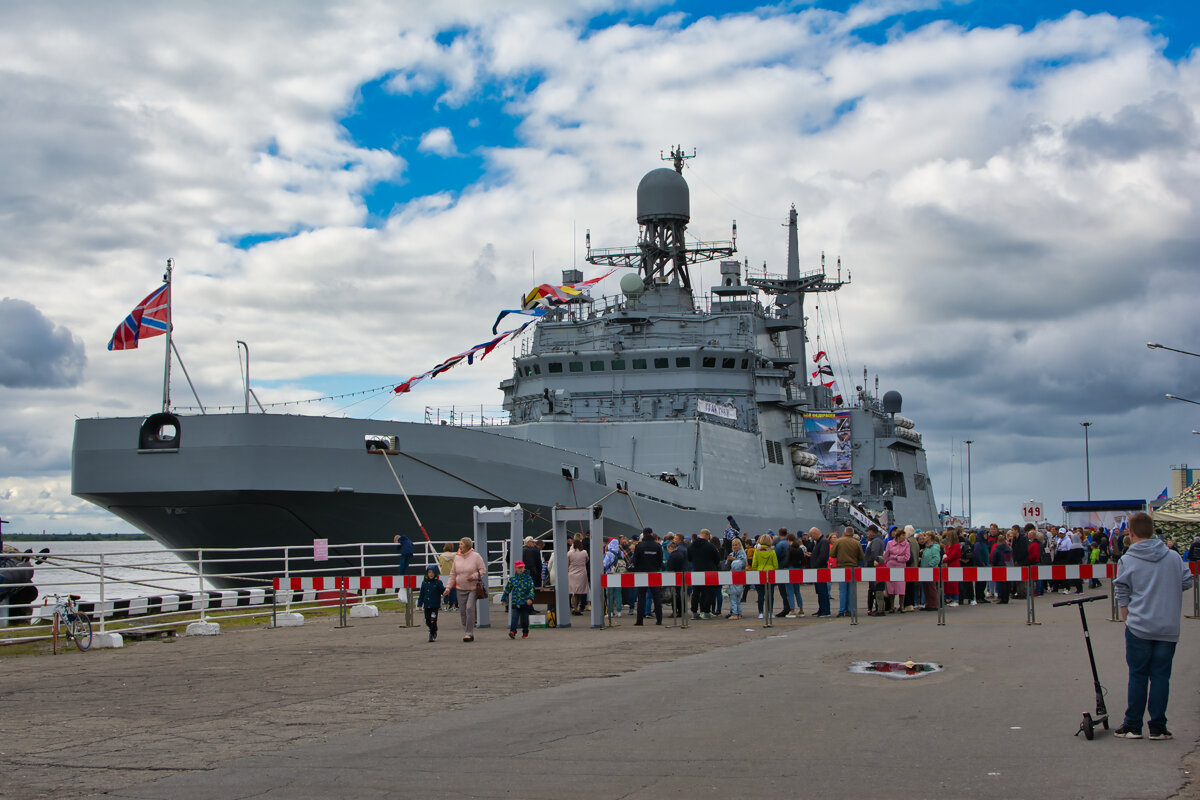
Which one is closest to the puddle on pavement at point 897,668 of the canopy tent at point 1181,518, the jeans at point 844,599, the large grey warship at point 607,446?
the jeans at point 844,599

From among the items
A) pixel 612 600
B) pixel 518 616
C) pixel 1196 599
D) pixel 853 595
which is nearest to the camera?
pixel 518 616

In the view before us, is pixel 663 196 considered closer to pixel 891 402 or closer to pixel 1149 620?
pixel 891 402

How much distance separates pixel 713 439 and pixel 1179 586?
23236mm

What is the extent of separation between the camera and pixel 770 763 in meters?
5.66

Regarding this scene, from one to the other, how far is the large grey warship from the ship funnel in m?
0.17

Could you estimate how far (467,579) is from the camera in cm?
1291

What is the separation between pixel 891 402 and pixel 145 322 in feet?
114

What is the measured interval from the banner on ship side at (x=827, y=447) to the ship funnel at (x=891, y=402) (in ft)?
32.4

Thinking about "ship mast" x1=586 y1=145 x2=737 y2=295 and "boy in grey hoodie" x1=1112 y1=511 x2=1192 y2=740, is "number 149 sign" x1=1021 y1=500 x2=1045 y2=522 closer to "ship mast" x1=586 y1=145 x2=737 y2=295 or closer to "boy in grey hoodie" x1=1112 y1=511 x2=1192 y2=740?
"ship mast" x1=586 y1=145 x2=737 y2=295

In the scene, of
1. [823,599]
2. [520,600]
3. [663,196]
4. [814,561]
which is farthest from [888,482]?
[520,600]

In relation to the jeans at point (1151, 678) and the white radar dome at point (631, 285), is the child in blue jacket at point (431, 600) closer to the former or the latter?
the jeans at point (1151, 678)

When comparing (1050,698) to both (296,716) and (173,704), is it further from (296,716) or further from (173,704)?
(173,704)

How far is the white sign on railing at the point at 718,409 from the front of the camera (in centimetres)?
2942

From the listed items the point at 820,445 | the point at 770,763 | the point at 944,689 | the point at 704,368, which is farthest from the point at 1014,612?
the point at 820,445
